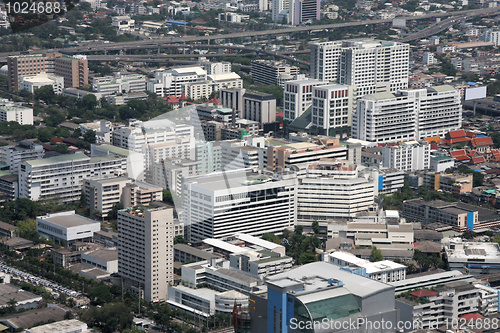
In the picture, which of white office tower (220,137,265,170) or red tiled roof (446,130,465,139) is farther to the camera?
red tiled roof (446,130,465,139)

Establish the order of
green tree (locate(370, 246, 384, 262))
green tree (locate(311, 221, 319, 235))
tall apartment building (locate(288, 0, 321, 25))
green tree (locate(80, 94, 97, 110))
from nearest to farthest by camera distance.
Answer: green tree (locate(370, 246, 384, 262))
green tree (locate(311, 221, 319, 235))
green tree (locate(80, 94, 97, 110))
tall apartment building (locate(288, 0, 321, 25))

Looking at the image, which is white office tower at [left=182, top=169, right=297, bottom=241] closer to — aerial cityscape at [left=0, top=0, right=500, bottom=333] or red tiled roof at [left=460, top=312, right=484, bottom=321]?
aerial cityscape at [left=0, top=0, right=500, bottom=333]

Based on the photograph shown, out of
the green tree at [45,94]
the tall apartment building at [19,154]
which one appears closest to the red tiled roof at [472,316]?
the tall apartment building at [19,154]

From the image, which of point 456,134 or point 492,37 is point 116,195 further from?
point 492,37

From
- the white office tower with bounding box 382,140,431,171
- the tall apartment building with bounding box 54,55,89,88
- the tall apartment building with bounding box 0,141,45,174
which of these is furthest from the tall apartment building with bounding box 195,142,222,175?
the tall apartment building with bounding box 54,55,89,88

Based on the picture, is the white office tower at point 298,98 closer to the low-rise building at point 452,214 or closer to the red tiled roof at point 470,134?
the red tiled roof at point 470,134

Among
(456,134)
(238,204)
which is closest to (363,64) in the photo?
(456,134)
